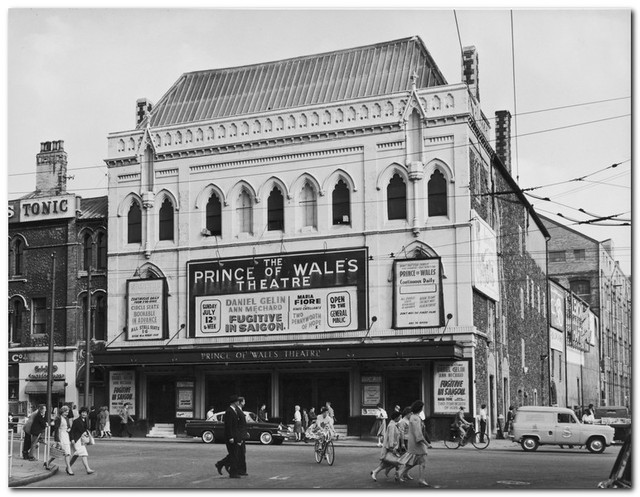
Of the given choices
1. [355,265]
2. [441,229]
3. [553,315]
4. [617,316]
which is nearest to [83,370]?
[355,265]

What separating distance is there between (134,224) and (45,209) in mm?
4263

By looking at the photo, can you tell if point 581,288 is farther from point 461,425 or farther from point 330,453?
point 330,453

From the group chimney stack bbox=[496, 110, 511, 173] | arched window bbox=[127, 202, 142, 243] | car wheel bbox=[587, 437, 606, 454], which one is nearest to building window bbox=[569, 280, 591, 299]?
chimney stack bbox=[496, 110, 511, 173]

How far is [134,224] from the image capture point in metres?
Answer: 40.9

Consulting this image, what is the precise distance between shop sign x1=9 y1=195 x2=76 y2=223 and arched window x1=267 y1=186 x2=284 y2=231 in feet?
27.9

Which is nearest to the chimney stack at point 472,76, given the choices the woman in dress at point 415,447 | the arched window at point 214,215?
the arched window at point 214,215

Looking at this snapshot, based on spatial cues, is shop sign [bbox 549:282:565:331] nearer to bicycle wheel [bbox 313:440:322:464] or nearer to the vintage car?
the vintage car

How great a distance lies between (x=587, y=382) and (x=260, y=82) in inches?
943

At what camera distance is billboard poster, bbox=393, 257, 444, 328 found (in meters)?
36.7

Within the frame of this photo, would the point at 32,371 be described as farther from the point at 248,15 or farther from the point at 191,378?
the point at 248,15

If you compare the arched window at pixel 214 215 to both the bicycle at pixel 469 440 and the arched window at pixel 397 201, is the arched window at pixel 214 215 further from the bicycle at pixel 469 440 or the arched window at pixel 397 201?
the bicycle at pixel 469 440

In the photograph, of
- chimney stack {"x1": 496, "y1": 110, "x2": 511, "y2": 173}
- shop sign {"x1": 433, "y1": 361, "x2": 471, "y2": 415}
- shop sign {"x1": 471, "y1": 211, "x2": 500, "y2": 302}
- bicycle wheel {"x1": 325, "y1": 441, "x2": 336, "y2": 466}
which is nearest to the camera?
bicycle wheel {"x1": 325, "y1": 441, "x2": 336, "y2": 466}

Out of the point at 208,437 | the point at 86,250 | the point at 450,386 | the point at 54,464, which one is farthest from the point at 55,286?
the point at 54,464

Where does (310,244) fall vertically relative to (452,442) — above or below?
above
